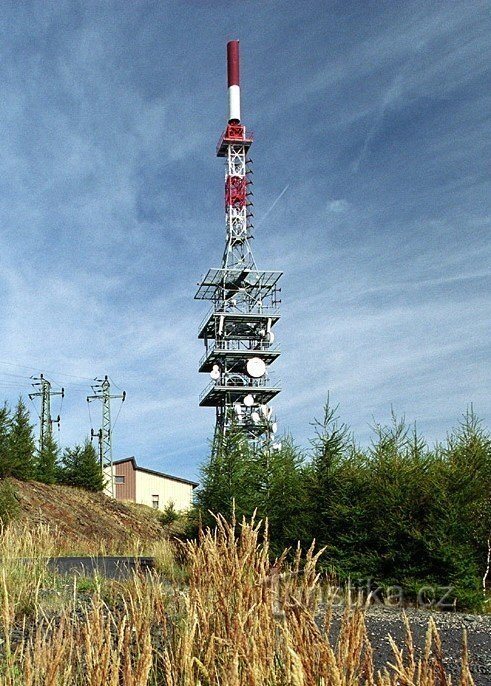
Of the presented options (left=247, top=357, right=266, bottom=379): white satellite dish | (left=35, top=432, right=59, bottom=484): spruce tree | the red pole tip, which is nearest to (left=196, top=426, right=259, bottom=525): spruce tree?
(left=247, top=357, right=266, bottom=379): white satellite dish

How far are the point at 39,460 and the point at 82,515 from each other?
15.6ft

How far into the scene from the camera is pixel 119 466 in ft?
202

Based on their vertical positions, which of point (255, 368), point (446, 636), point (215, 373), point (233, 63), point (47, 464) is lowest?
point (446, 636)

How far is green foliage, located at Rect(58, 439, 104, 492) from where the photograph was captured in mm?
40750

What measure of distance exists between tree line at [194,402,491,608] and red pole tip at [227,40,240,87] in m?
29.8

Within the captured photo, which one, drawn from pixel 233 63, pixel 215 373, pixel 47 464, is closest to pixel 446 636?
pixel 215 373

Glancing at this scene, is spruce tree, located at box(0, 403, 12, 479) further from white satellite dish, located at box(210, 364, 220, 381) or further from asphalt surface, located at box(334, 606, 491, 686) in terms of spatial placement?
asphalt surface, located at box(334, 606, 491, 686)

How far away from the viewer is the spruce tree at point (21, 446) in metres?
34.1

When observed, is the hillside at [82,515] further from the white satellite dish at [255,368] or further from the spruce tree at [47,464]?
the white satellite dish at [255,368]

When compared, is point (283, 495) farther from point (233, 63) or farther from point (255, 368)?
point (233, 63)

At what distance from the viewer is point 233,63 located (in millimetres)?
39625

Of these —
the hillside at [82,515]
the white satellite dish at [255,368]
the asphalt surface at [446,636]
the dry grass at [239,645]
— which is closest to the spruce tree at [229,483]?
the asphalt surface at [446,636]

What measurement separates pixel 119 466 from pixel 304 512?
49.5m

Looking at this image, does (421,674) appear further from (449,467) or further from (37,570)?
(449,467)
